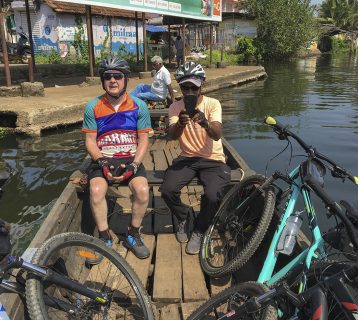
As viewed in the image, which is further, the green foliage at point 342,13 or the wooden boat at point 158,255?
the green foliage at point 342,13

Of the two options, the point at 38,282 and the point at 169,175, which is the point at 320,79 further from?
the point at 38,282

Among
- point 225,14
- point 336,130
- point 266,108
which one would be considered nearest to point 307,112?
point 266,108

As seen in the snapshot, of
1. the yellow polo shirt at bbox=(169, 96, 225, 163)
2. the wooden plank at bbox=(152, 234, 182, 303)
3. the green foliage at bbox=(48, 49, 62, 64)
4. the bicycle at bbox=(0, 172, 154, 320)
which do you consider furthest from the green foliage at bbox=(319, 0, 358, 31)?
the bicycle at bbox=(0, 172, 154, 320)

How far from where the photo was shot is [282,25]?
118 feet

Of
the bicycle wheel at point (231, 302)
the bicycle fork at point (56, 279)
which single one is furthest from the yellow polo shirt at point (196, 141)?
the bicycle fork at point (56, 279)

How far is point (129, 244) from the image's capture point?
3.92m

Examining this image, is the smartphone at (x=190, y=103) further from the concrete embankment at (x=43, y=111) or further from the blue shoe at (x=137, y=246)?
the concrete embankment at (x=43, y=111)

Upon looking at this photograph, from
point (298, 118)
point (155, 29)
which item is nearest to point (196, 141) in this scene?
point (298, 118)

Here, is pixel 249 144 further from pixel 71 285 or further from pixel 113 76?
pixel 71 285

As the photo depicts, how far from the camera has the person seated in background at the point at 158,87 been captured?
900 centimetres

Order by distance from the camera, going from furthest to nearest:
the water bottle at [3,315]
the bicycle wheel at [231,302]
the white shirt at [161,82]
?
the white shirt at [161,82] < the bicycle wheel at [231,302] < the water bottle at [3,315]

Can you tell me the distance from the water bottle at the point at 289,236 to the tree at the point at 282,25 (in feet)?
119

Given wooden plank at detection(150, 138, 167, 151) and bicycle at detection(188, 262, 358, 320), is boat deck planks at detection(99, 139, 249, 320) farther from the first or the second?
wooden plank at detection(150, 138, 167, 151)

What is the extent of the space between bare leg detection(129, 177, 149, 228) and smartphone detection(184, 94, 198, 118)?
79cm
